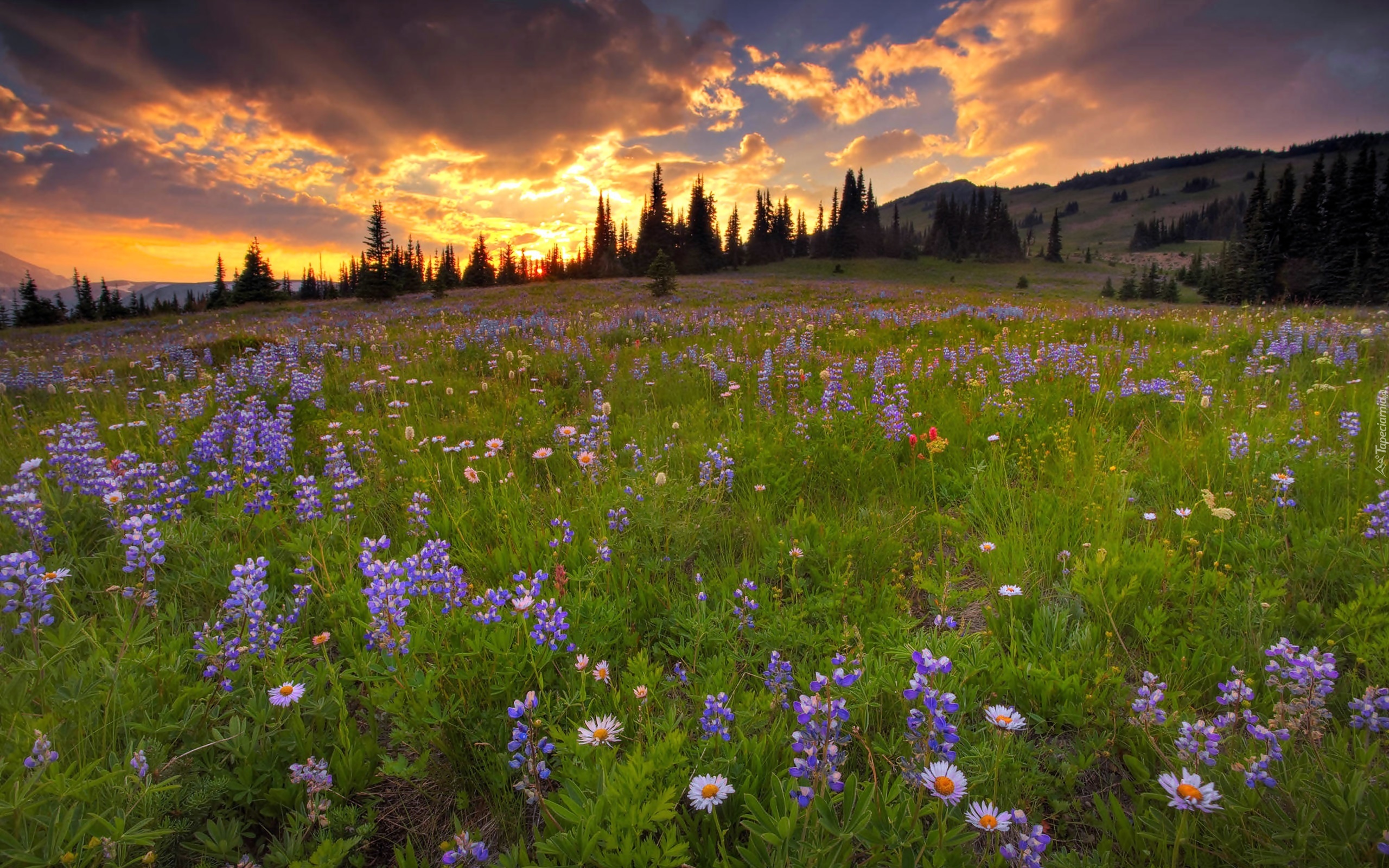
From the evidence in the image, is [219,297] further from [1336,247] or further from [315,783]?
[1336,247]

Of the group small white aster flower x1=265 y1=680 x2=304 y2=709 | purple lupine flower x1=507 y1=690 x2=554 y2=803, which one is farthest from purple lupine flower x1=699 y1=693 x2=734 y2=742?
small white aster flower x1=265 y1=680 x2=304 y2=709

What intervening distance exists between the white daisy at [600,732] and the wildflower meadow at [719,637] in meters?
0.02

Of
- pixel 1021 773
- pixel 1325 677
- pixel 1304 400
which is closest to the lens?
pixel 1325 677

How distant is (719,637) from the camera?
8.09 feet

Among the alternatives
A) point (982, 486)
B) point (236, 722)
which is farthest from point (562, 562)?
point (982, 486)

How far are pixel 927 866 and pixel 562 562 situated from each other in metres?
2.19

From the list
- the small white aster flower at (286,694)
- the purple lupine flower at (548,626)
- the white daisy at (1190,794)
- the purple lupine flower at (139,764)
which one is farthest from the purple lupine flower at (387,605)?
the white daisy at (1190,794)

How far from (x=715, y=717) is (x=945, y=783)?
0.80 metres

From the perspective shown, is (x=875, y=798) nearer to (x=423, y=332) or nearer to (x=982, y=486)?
(x=982, y=486)

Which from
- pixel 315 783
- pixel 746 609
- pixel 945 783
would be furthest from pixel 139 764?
pixel 945 783

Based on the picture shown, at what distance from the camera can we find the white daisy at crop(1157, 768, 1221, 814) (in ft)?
4.24

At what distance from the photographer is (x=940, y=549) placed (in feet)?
9.94

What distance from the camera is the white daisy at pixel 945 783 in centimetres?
127

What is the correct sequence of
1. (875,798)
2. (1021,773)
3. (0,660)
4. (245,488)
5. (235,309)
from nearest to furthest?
(875,798) < (1021,773) < (0,660) < (245,488) < (235,309)
